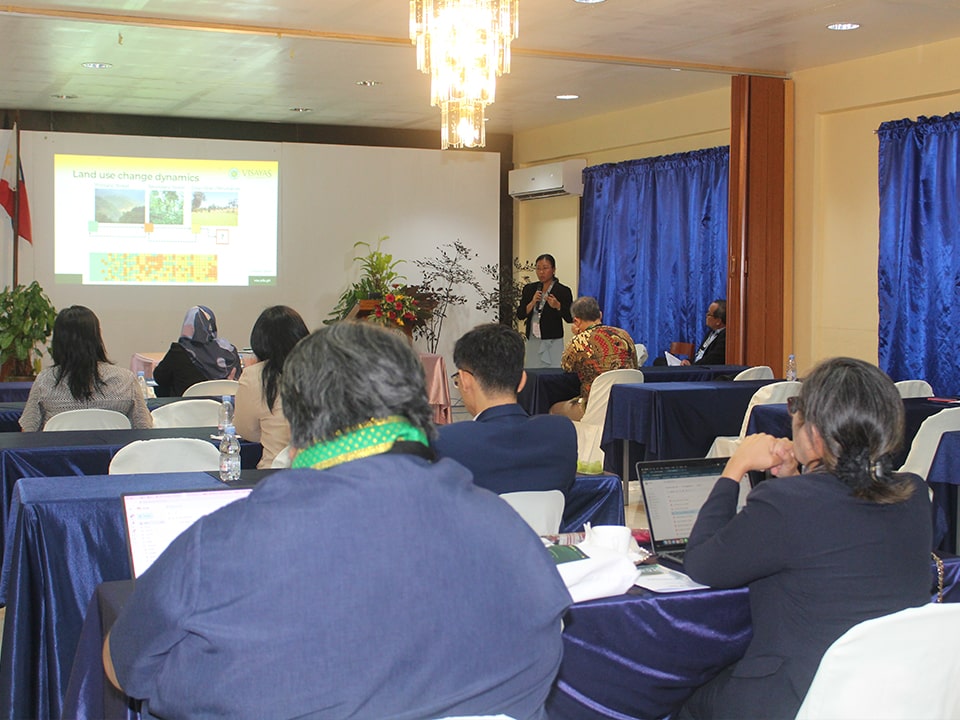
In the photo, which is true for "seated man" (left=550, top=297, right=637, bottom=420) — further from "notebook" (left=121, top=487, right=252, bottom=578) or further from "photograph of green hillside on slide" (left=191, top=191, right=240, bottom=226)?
"photograph of green hillside on slide" (left=191, top=191, right=240, bottom=226)

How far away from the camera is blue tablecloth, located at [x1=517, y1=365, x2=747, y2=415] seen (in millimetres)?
7477

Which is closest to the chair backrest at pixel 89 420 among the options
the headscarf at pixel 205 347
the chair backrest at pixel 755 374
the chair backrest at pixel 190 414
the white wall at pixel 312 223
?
the chair backrest at pixel 190 414

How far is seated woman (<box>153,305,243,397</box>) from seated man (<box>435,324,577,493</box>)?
149 inches

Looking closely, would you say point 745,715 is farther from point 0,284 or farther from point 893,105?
point 0,284

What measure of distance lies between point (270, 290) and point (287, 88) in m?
2.47

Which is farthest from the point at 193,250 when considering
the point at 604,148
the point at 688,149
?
the point at 688,149

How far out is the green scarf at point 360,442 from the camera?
140cm

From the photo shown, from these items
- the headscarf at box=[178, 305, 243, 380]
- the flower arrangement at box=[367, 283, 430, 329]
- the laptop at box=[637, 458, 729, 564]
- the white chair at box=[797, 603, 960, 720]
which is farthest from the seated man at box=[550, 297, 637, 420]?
the white chair at box=[797, 603, 960, 720]

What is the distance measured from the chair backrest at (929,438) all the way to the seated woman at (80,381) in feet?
11.1

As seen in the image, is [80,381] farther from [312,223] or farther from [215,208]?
[312,223]

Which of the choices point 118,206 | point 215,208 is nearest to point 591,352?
point 215,208

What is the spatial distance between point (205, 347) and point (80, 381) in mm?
2210

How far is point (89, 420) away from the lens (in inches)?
179

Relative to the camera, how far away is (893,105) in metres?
7.84
